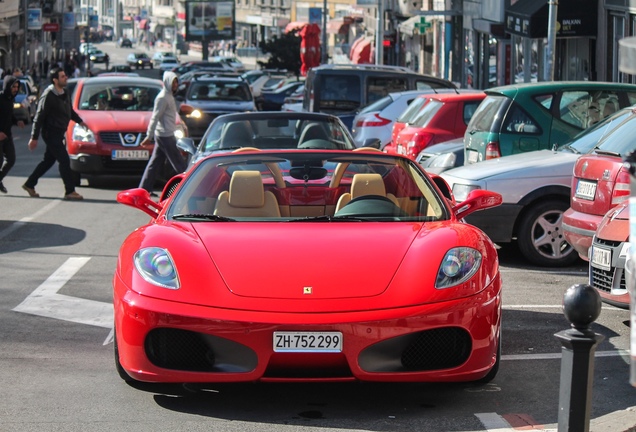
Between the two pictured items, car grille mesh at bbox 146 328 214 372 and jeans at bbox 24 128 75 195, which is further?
jeans at bbox 24 128 75 195

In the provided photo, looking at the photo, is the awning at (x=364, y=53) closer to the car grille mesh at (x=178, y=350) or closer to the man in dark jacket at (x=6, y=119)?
the man in dark jacket at (x=6, y=119)

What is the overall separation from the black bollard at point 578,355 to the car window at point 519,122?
862 cm

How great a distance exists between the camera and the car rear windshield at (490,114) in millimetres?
13688

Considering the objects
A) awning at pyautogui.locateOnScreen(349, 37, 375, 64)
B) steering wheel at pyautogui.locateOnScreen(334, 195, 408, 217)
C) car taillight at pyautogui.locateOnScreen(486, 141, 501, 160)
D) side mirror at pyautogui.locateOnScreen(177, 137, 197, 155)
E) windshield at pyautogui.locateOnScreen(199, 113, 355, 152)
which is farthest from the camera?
awning at pyautogui.locateOnScreen(349, 37, 375, 64)

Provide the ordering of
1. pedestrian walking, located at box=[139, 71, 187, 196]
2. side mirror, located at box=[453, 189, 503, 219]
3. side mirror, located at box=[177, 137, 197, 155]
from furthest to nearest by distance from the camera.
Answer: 1. pedestrian walking, located at box=[139, 71, 187, 196]
2. side mirror, located at box=[177, 137, 197, 155]
3. side mirror, located at box=[453, 189, 503, 219]

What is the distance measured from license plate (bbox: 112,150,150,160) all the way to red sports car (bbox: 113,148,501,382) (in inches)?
463

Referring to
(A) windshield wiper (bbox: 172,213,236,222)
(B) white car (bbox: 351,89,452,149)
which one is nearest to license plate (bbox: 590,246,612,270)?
(A) windshield wiper (bbox: 172,213,236,222)

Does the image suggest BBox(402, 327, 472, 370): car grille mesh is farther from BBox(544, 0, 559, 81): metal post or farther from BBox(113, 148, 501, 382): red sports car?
BBox(544, 0, 559, 81): metal post

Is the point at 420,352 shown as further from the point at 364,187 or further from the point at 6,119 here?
the point at 6,119

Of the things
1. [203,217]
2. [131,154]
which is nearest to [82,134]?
[131,154]

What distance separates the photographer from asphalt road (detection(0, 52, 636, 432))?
6098 millimetres

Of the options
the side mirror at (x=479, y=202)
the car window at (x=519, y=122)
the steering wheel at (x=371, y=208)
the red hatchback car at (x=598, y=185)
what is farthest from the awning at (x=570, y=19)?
the steering wheel at (x=371, y=208)

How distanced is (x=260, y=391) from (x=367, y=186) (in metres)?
1.74

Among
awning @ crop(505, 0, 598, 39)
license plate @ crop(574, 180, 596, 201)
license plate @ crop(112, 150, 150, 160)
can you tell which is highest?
awning @ crop(505, 0, 598, 39)
